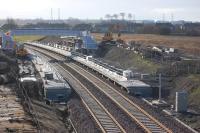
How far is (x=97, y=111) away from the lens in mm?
27594

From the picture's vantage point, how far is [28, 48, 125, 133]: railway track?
76.1ft

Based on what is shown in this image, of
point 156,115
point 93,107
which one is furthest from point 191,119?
point 93,107

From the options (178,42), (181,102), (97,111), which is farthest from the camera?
(178,42)

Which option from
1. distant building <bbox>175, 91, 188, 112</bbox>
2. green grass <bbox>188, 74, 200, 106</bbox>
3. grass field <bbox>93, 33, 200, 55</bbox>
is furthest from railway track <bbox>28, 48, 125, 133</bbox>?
grass field <bbox>93, 33, 200, 55</bbox>

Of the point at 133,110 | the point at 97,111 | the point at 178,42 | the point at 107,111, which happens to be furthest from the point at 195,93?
the point at 178,42

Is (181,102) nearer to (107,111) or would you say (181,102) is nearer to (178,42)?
(107,111)

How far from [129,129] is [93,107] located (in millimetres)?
6094

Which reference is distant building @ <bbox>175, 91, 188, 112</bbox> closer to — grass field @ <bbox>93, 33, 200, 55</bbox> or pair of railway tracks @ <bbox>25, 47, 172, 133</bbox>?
pair of railway tracks @ <bbox>25, 47, 172, 133</bbox>

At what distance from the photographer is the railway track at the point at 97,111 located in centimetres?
2319

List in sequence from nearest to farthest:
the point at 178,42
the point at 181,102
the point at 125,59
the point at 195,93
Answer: the point at 181,102 < the point at 195,93 < the point at 125,59 < the point at 178,42

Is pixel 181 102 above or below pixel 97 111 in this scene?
above

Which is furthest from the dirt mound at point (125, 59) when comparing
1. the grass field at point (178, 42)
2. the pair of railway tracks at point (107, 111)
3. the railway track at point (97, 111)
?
the grass field at point (178, 42)

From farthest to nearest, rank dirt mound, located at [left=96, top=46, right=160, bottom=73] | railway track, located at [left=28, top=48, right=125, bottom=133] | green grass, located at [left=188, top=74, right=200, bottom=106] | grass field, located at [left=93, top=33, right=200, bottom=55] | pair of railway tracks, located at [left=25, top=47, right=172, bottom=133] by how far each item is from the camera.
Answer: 1. grass field, located at [left=93, top=33, right=200, bottom=55]
2. dirt mound, located at [left=96, top=46, right=160, bottom=73]
3. green grass, located at [left=188, top=74, right=200, bottom=106]
4. pair of railway tracks, located at [left=25, top=47, right=172, bottom=133]
5. railway track, located at [left=28, top=48, right=125, bottom=133]

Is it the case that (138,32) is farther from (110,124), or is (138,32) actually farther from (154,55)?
(110,124)
